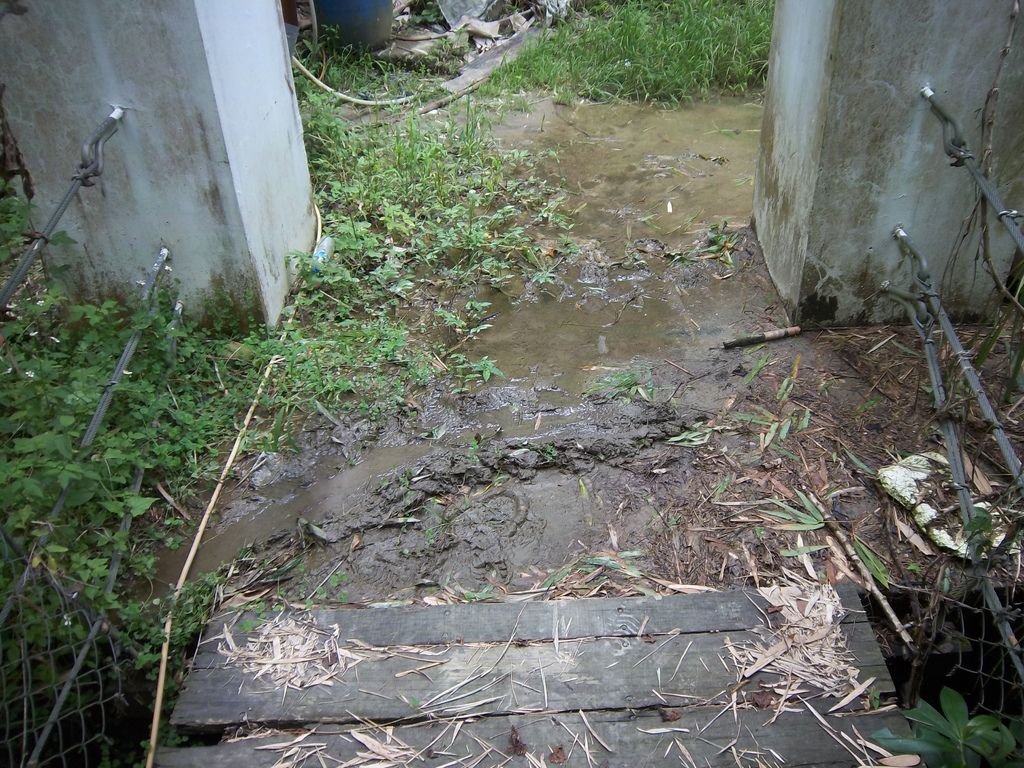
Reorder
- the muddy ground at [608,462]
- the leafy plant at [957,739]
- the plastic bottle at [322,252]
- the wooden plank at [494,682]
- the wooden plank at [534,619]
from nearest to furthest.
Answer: the leafy plant at [957,739] → the wooden plank at [494,682] → the wooden plank at [534,619] → the muddy ground at [608,462] → the plastic bottle at [322,252]

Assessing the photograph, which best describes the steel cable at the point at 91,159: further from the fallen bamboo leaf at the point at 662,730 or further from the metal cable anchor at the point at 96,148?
the fallen bamboo leaf at the point at 662,730

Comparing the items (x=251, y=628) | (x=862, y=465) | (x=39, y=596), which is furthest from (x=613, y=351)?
(x=39, y=596)

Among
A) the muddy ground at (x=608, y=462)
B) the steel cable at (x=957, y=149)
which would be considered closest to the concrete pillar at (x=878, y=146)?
the steel cable at (x=957, y=149)

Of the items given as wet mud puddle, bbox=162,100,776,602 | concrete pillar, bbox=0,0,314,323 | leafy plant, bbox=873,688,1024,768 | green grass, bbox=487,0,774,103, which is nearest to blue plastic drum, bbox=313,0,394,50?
green grass, bbox=487,0,774,103

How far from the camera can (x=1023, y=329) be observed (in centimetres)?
287

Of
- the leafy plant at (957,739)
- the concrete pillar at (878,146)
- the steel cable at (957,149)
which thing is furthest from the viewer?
the concrete pillar at (878,146)

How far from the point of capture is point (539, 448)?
3.29m

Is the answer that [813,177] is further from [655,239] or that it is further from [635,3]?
[635,3]

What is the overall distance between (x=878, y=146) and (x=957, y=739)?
225cm

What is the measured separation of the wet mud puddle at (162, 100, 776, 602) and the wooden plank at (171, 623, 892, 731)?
1.04 feet

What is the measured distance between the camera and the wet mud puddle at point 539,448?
289cm

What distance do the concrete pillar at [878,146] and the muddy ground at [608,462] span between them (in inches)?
11.5

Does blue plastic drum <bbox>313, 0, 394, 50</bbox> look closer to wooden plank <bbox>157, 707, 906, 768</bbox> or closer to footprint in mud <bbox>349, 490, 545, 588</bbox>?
footprint in mud <bbox>349, 490, 545, 588</bbox>

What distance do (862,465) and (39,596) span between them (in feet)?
9.10
